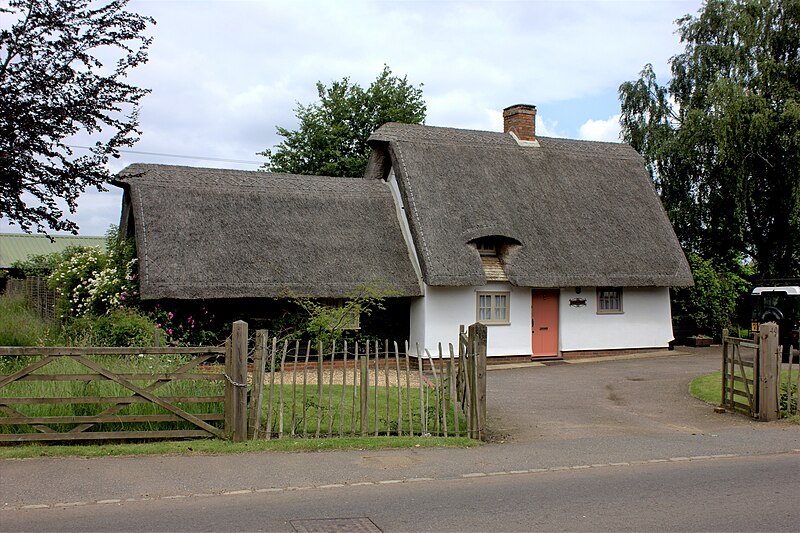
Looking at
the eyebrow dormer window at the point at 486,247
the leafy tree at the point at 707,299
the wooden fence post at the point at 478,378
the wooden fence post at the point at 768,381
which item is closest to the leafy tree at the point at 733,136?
the leafy tree at the point at 707,299

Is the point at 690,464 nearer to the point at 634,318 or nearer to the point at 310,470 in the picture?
the point at 310,470

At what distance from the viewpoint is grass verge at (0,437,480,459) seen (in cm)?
920

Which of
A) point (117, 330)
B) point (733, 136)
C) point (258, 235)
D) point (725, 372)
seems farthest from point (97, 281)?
point (733, 136)

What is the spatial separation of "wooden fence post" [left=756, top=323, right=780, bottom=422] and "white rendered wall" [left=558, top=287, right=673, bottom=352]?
964 centimetres

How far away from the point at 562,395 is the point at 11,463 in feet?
35.0

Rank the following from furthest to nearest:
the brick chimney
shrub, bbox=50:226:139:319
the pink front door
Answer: the brick chimney
the pink front door
shrub, bbox=50:226:139:319

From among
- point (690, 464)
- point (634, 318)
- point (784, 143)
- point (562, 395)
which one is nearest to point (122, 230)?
point (562, 395)

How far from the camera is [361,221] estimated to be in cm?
2184

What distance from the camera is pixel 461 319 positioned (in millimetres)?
21047

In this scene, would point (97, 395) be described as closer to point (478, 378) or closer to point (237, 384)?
point (237, 384)

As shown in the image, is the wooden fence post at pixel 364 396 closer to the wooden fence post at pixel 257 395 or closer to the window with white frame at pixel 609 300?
the wooden fence post at pixel 257 395

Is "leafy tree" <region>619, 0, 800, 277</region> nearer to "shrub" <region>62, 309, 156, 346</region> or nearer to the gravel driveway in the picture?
the gravel driveway

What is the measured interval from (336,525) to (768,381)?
940 centimetres

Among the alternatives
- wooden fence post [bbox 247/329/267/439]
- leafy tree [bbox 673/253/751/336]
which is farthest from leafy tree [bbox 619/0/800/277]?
wooden fence post [bbox 247/329/267/439]
